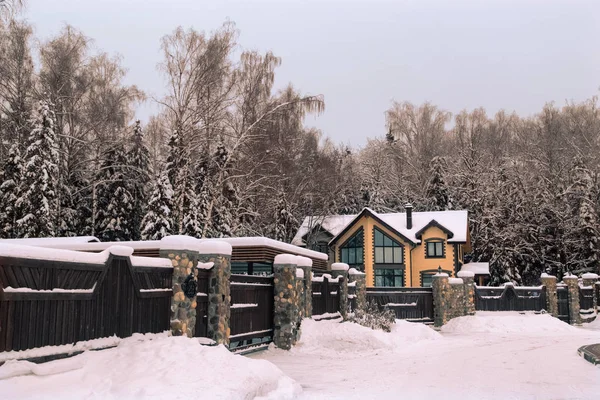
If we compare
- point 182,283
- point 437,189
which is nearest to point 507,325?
point 182,283

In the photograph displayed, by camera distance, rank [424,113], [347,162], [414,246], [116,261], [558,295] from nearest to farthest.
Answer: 1. [116,261]
2. [558,295]
3. [414,246]
4. [347,162]
5. [424,113]

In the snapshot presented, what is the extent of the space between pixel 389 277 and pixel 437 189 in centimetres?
1349

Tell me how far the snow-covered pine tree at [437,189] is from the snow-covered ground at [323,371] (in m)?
34.1

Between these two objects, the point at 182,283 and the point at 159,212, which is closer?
the point at 182,283

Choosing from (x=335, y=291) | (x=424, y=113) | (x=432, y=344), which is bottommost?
(x=432, y=344)

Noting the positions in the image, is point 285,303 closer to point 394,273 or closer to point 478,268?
point 394,273

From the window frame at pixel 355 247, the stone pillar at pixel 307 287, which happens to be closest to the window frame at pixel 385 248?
the window frame at pixel 355 247

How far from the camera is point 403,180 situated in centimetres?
5441

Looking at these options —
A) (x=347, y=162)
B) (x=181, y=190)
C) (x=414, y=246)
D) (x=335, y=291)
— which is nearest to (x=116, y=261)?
(x=335, y=291)

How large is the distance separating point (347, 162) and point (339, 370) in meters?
35.1

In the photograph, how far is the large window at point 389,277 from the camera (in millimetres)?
40719

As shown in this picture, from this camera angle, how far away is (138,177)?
38250mm

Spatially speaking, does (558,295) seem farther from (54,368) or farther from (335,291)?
(54,368)

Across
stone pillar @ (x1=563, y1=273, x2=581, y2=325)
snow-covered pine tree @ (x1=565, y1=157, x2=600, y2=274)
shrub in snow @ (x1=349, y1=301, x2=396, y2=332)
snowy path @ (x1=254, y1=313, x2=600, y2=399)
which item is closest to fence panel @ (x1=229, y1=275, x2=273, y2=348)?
snowy path @ (x1=254, y1=313, x2=600, y2=399)
